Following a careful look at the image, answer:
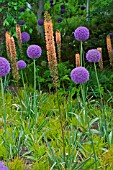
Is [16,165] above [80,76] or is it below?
below

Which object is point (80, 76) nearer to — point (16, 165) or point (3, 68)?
point (3, 68)

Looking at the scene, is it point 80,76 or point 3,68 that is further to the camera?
point 80,76

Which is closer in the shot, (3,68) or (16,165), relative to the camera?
(3,68)

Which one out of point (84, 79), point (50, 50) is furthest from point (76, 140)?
point (50, 50)

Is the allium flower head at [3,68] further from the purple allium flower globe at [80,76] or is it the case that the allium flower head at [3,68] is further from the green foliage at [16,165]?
the green foliage at [16,165]

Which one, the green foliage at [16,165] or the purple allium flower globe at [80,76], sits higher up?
the purple allium flower globe at [80,76]

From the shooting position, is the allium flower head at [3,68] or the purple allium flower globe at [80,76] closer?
the allium flower head at [3,68]

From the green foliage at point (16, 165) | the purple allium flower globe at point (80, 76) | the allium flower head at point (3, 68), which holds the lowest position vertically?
the green foliage at point (16, 165)

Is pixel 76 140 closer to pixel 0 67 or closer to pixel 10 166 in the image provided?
pixel 10 166

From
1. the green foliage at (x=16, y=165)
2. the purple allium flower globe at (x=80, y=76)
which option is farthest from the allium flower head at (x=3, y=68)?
the green foliage at (x=16, y=165)

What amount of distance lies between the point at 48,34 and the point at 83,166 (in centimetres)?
116

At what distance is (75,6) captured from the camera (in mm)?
11445

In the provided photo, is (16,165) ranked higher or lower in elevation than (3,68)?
lower

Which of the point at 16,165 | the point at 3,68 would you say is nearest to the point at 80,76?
the point at 3,68
